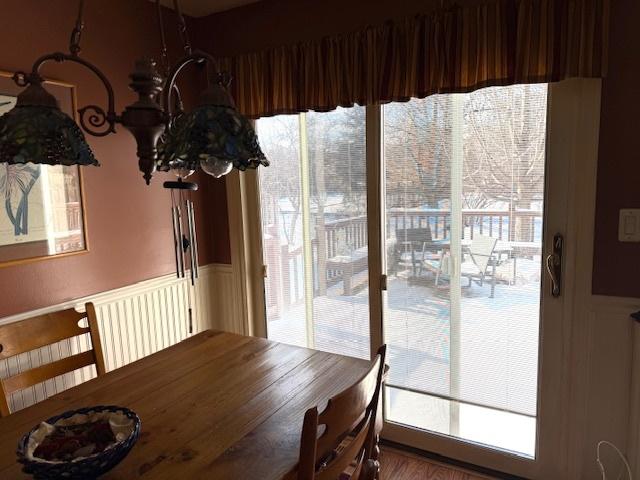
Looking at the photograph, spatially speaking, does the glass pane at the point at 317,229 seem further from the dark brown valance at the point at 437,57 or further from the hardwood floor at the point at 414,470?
the hardwood floor at the point at 414,470

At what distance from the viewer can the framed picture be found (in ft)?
6.40

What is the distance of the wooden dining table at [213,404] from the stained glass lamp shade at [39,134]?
2.56ft

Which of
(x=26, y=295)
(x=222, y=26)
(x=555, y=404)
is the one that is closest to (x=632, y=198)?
(x=555, y=404)

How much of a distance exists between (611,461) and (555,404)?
310 millimetres

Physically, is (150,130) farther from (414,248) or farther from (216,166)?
(414,248)

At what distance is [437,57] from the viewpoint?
6.56 feet

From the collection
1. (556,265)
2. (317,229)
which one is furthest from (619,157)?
(317,229)

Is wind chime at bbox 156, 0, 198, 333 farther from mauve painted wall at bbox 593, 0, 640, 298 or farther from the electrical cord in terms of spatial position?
the electrical cord

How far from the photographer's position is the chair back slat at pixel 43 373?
1.69m

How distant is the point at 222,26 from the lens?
108 inches

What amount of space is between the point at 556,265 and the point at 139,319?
2201mm

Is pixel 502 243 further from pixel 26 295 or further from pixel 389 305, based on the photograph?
pixel 26 295

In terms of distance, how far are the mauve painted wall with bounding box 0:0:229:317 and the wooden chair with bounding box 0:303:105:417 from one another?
276 millimetres

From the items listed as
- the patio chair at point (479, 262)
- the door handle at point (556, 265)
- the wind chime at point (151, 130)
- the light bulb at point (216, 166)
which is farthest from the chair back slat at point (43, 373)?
the door handle at point (556, 265)
